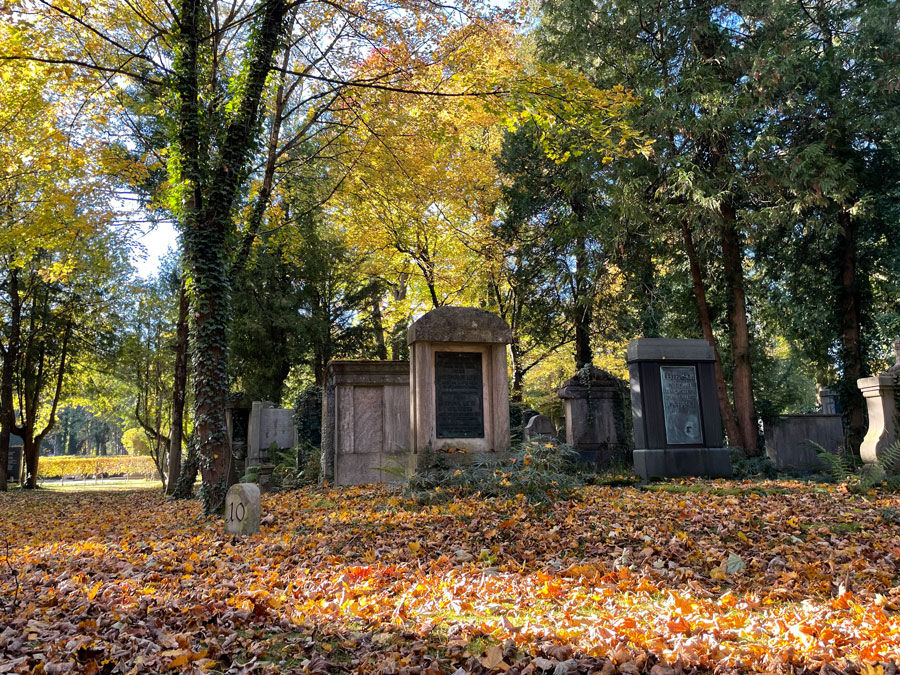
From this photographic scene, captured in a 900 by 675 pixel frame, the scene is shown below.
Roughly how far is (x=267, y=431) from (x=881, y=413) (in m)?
11.9

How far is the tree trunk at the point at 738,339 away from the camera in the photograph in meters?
13.6

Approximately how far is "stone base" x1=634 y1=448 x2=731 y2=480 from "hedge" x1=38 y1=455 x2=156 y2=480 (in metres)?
32.6

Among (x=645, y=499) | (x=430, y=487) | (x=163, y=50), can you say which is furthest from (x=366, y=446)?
(x=163, y=50)

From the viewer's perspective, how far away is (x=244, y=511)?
21.1ft

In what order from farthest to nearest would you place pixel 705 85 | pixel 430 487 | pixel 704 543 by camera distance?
pixel 705 85 → pixel 430 487 → pixel 704 543

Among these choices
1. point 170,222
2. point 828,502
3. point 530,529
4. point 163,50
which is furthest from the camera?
point 170,222

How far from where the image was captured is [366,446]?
11.6 metres

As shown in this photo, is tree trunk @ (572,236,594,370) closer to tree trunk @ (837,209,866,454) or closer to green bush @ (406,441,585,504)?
tree trunk @ (837,209,866,454)

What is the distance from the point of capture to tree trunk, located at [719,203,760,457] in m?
13.6

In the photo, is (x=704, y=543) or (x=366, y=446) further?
(x=366, y=446)

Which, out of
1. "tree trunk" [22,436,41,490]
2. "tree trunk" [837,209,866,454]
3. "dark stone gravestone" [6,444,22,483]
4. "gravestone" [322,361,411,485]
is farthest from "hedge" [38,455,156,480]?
"tree trunk" [837,209,866,454]

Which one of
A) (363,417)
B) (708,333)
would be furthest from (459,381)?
(708,333)

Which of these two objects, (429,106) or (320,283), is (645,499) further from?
(320,283)

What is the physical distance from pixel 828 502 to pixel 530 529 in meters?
3.65
